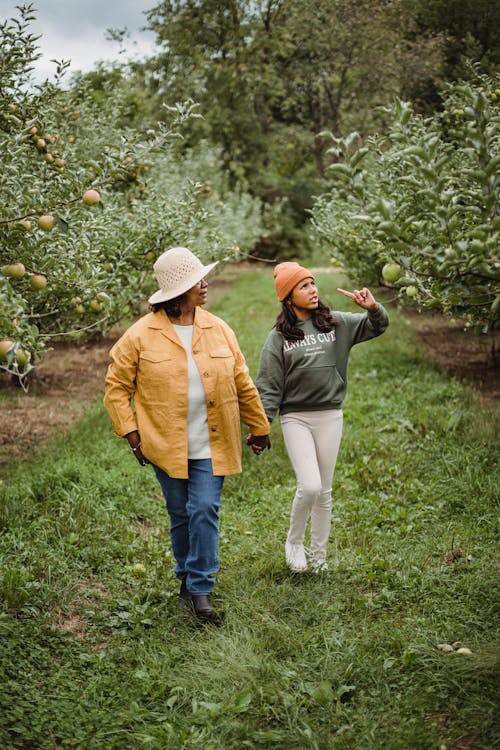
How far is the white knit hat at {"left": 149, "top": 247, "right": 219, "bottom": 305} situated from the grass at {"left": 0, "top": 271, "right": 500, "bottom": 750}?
1754 mm

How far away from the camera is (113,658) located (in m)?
A: 3.64

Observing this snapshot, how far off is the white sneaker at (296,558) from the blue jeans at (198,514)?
0.61 meters

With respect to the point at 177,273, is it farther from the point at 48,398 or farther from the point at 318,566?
the point at 48,398

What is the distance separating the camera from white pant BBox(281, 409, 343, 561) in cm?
416

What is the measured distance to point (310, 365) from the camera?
4191 millimetres

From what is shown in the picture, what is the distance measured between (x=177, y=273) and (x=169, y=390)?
2.03ft

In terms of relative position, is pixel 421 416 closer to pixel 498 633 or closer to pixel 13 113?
pixel 498 633

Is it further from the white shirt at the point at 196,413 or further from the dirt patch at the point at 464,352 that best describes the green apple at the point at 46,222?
the dirt patch at the point at 464,352

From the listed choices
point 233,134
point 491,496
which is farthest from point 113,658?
point 233,134

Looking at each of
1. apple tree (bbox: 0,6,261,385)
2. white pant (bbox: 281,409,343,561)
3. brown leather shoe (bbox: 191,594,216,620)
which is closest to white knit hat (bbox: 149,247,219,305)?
apple tree (bbox: 0,6,261,385)

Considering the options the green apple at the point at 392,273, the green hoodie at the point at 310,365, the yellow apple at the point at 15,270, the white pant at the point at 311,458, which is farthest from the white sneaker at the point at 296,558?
the yellow apple at the point at 15,270

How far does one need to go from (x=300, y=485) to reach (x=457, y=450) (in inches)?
102

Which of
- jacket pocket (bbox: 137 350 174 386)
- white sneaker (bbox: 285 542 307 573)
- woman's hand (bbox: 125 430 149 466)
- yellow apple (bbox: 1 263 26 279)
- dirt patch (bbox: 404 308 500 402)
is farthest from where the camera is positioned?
dirt patch (bbox: 404 308 500 402)

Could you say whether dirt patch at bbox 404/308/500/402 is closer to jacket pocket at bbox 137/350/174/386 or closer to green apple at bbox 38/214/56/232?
jacket pocket at bbox 137/350/174/386
